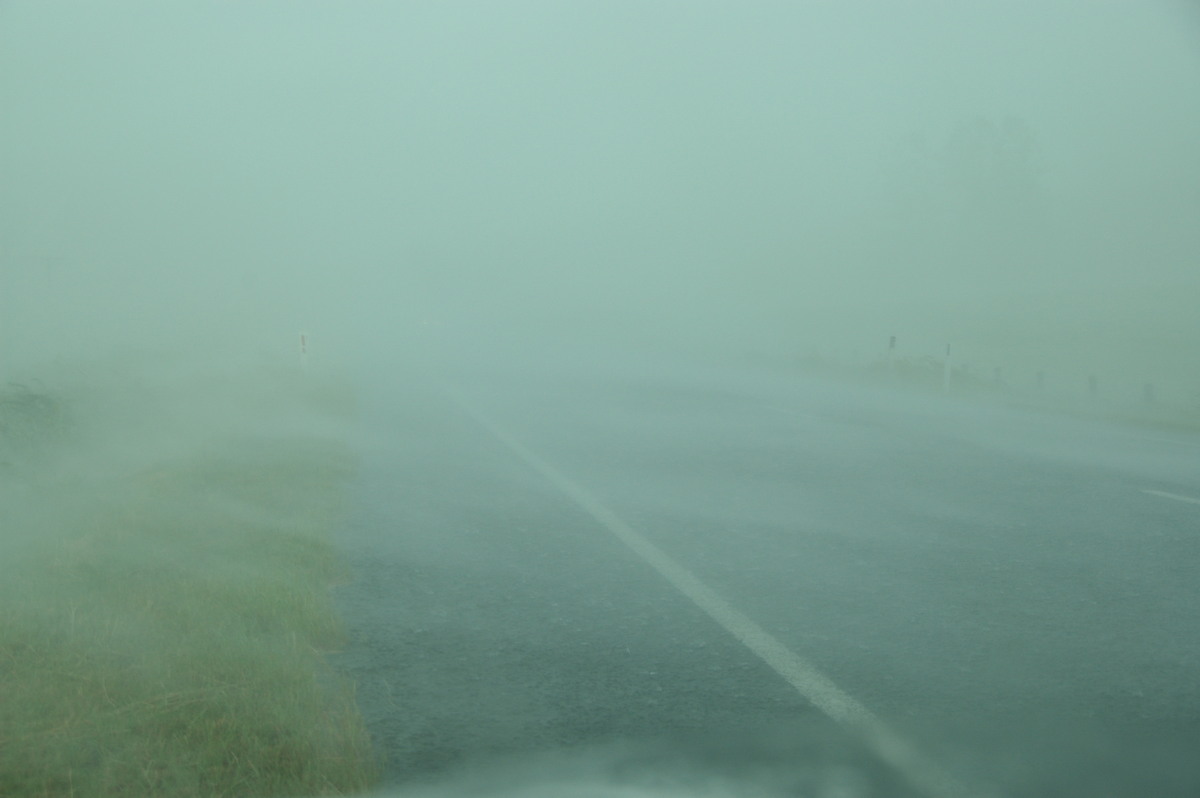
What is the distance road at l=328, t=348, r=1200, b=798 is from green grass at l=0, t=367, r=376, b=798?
11.6 inches

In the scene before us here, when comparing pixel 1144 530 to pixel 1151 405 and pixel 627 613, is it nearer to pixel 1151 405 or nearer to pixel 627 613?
pixel 627 613

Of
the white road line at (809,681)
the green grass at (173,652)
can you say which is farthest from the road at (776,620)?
the green grass at (173,652)

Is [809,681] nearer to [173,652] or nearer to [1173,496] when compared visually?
[173,652]

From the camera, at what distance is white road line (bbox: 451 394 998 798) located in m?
4.17

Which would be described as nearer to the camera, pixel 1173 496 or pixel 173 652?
pixel 173 652

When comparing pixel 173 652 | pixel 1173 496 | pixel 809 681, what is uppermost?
pixel 1173 496

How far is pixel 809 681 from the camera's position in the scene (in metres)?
5.21

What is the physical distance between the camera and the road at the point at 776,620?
4.35m

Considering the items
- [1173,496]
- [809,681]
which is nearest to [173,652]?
[809,681]

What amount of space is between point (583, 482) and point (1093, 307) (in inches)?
2523

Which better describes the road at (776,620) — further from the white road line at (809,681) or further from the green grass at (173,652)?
the green grass at (173,652)

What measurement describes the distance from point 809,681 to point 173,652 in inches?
116

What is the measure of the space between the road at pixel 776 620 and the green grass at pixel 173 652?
0.29 metres

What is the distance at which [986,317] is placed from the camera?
64250 millimetres
